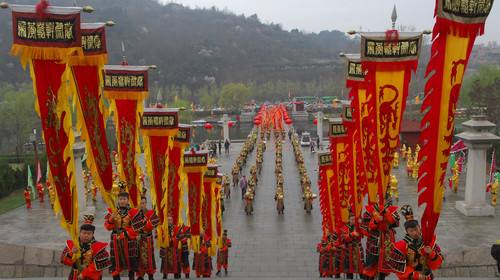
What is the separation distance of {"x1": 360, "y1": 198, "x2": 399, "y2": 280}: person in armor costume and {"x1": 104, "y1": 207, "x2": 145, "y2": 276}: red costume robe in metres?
3.36

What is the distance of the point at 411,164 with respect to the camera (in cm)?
2267

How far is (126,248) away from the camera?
6.62 metres

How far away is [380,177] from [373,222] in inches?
35.3

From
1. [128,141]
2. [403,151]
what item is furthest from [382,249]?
[403,151]

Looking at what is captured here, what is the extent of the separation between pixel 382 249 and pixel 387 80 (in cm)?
247

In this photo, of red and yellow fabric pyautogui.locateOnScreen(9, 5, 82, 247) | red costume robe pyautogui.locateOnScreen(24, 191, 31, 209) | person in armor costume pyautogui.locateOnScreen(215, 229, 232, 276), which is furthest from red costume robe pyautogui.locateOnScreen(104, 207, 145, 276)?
red costume robe pyautogui.locateOnScreen(24, 191, 31, 209)

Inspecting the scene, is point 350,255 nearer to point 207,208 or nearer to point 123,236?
point 207,208

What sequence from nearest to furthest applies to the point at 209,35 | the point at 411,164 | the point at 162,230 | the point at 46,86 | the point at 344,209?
the point at 46,86
the point at 162,230
the point at 344,209
the point at 411,164
the point at 209,35

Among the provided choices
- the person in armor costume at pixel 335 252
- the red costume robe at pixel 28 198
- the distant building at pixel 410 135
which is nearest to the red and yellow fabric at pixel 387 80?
the person in armor costume at pixel 335 252

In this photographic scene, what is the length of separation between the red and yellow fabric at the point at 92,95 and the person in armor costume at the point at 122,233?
1.50 feet

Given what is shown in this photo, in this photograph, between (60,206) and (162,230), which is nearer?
(60,206)

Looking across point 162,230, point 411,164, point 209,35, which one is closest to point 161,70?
point 209,35

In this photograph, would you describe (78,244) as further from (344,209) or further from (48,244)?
(48,244)

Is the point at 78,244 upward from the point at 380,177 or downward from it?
downward
